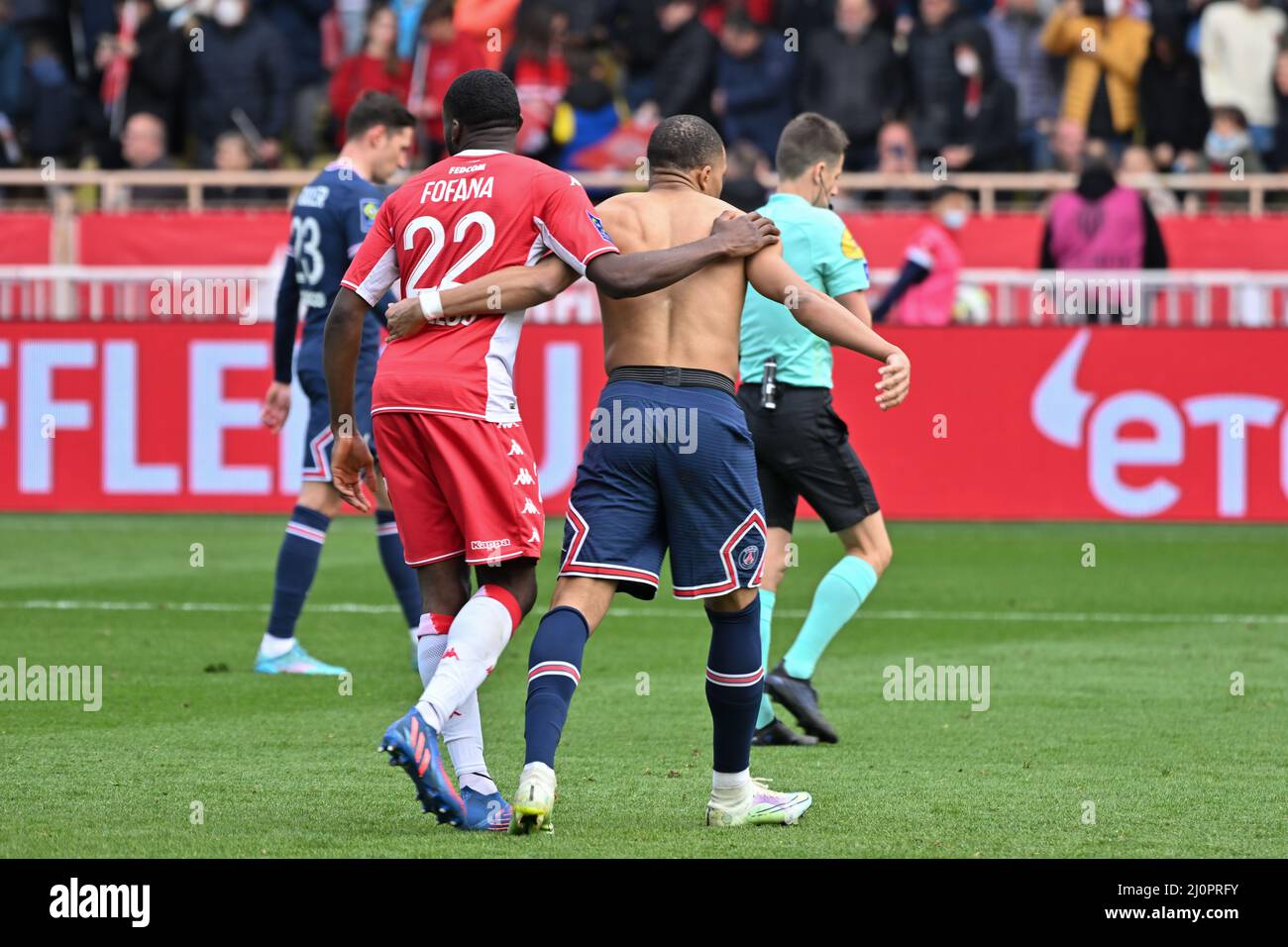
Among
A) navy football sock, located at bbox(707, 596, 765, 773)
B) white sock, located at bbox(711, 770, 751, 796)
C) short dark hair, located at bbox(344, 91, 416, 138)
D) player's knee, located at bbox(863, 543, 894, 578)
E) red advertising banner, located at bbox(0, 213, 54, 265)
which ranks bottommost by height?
white sock, located at bbox(711, 770, 751, 796)

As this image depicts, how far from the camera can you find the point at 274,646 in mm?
9703

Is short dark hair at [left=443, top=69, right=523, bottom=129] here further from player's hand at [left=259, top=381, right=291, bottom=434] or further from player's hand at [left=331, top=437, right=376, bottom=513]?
player's hand at [left=259, top=381, right=291, bottom=434]

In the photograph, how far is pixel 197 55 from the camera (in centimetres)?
2012

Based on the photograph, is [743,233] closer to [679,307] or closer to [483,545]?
[679,307]

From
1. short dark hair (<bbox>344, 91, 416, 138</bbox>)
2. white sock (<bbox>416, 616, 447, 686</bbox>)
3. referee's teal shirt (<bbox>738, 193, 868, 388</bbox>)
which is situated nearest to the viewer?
white sock (<bbox>416, 616, 447, 686</bbox>)

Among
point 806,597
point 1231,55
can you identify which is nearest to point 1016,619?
point 806,597

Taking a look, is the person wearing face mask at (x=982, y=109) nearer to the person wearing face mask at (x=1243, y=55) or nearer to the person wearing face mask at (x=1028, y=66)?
the person wearing face mask at (x=1028, y=66)

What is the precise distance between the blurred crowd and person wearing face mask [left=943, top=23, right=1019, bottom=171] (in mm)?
20

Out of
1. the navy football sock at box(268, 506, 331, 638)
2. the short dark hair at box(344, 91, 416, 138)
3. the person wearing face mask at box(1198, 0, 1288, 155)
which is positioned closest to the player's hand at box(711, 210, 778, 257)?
the short dark hair at box(344, 91, 416, 138)

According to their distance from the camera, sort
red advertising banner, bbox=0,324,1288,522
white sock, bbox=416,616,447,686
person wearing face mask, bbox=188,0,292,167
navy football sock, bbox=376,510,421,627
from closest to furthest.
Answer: white sock, bbox=416,616,447,686
navy football sock, bbox=376,510,421,627
red advertising banner, bbox=0,324,1288,522
person wearing face mask, bbox=188,0,292,167

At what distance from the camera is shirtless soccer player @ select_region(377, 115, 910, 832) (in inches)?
243

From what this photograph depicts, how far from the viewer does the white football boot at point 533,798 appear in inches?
232

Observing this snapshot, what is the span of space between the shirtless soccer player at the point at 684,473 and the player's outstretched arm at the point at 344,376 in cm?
15
